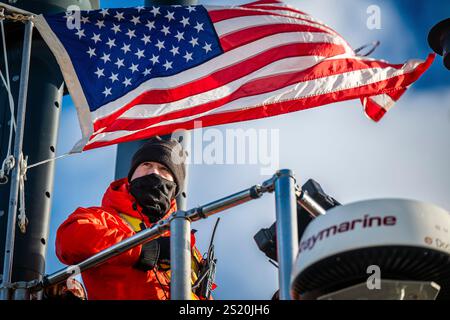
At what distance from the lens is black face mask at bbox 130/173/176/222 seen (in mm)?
6539

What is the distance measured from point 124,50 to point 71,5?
4.94 feet

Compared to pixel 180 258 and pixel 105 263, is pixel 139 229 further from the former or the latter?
pixel 180 258

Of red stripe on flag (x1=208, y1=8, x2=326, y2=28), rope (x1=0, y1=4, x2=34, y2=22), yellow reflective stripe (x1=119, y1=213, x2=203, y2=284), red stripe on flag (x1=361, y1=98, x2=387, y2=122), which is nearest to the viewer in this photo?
yellow reflective stripe (x1=119, y1=213, x2=203, y2=284)

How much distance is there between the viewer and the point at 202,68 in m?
7.61

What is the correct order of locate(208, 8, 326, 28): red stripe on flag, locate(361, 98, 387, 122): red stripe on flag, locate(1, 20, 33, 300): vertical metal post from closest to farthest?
locate(1, 20, 33, 300): vertical metal post
locate(208, 8, 326, 28): red stripe on flag
locate(361, 98, 387, 122): red stripe on flag

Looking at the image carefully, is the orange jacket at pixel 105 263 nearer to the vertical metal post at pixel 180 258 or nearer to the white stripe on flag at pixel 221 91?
the white stripe on flag at pixel 221 91

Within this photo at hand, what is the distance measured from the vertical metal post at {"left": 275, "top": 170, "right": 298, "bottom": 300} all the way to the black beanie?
2.85m

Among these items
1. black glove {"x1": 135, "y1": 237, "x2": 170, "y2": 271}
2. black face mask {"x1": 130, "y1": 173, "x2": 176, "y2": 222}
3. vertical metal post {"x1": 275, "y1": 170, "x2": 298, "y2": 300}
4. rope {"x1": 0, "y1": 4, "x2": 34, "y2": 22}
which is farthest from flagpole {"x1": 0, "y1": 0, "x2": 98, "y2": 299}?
vertical metal post {"x1": 275, "y1": 170, "x2": 298, "y2": 300}

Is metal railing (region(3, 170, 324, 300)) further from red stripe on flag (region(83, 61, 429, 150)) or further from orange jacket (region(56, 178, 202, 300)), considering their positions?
red stripe on flag (region(83, 61, 429, 150))

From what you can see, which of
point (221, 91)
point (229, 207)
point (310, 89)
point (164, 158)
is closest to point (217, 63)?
point (221, 91)

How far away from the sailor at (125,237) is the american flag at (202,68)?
45cm

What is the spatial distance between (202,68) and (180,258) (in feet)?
11.7

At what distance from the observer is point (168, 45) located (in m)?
7.62

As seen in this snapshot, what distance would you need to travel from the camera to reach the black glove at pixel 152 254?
5.75m
